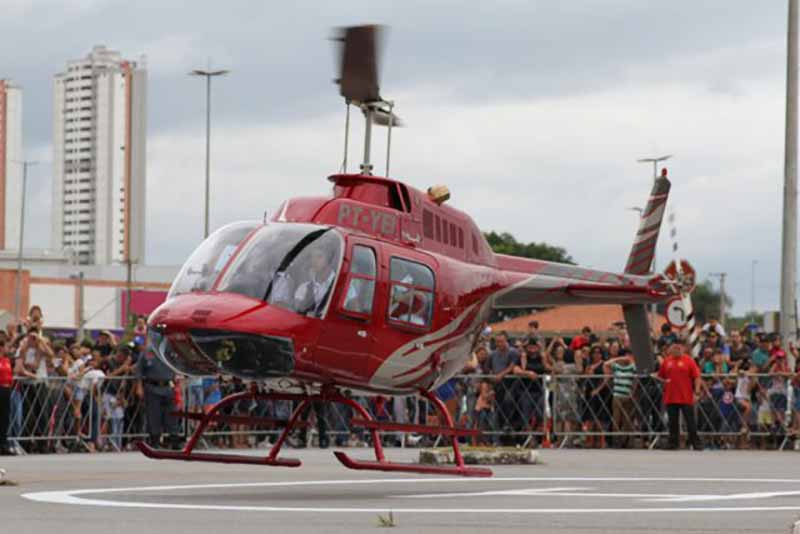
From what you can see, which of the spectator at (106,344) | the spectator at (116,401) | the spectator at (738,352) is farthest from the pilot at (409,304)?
the spectator at (738,352)

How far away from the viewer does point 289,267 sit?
1681 cm

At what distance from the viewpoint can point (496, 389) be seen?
33.4 metres

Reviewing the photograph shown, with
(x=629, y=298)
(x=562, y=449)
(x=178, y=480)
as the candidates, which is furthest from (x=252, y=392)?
(x=562, y=449)

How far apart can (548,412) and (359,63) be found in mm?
16331

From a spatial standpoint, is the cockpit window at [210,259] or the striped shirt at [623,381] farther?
the striped shirt at [623,381]

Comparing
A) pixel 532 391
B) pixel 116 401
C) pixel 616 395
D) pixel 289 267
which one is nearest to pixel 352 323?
pixel 289 267

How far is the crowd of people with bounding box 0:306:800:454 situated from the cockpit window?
12.4 m

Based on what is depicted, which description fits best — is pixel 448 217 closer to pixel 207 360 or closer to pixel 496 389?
pixel 207 360

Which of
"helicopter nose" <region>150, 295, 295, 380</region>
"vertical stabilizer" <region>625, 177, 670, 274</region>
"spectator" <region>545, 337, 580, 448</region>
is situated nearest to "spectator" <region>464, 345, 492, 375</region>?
"spectator" <region>545, 337, 580, 448</region>

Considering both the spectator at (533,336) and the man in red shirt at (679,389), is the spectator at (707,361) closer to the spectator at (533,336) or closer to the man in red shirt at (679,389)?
the man in red shirt at (679,389)

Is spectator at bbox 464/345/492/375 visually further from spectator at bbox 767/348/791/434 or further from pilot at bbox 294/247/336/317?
pilot at bbox 294/247/336/317

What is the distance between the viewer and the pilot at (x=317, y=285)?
55.6ft

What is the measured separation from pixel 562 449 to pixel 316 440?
5.14 metres

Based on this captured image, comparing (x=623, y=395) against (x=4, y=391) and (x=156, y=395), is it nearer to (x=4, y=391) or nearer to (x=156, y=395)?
(x=156, y=395)
